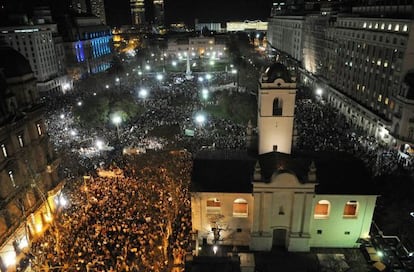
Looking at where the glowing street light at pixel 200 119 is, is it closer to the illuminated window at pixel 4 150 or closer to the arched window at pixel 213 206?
the arched window at pixel 213 206

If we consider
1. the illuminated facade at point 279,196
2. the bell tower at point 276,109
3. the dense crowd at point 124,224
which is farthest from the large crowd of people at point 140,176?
the illuminated facade at point 279,196

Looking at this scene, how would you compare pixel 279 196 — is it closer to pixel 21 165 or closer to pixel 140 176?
pixel 140 176

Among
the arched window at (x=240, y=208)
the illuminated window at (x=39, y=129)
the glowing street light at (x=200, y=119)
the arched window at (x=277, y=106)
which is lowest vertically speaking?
the glowing street light at (x=200, y=119)

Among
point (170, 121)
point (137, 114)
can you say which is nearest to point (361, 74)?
point (170, 121)

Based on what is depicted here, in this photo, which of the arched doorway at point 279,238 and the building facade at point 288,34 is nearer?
the arched doorway at point 279,238

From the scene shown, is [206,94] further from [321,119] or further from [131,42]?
[131,42]

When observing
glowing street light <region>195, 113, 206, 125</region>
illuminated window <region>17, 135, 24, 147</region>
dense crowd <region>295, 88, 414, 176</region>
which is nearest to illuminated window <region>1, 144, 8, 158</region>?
illuminated window <region>17, 135, 24, 147</region>

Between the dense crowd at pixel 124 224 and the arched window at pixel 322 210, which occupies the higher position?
the arched window at pixel 322 210
